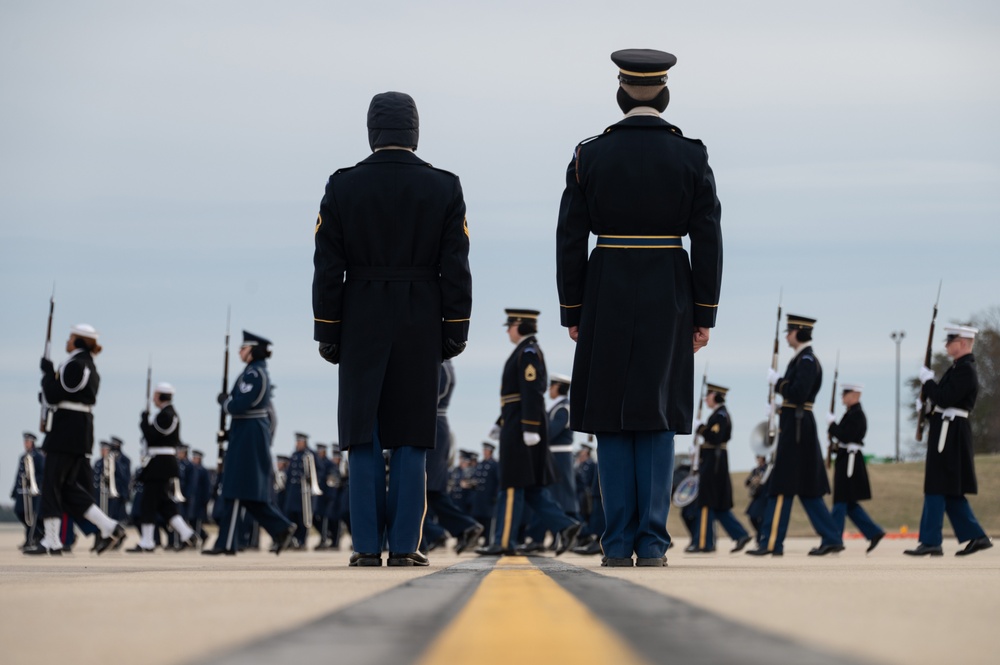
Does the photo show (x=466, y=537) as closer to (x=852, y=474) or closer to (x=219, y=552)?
(x=219, y=552)

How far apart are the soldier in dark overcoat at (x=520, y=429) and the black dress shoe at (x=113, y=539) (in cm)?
345

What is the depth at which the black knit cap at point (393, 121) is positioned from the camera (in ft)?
25.4

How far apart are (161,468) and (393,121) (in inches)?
440

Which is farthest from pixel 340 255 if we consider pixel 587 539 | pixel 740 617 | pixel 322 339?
pixel 587 539

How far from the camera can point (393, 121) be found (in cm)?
775

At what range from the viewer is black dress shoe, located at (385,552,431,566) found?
714 cm

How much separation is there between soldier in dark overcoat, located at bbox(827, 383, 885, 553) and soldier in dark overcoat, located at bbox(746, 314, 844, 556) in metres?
1.63

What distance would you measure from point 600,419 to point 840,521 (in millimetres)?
11993

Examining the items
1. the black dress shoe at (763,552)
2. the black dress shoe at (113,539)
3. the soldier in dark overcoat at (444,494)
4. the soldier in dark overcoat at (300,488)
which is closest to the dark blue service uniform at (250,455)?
the black dress shoe at (113,539)

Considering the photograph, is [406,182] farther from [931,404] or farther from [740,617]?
[931,404]

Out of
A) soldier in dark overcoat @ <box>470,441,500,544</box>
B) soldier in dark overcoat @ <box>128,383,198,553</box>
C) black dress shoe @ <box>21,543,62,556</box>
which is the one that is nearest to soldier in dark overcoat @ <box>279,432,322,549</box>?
soldier in dark overcoat @ <box>470,441,500,544</box>

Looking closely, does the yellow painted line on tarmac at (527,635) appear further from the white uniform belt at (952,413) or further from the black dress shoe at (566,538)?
the black dress shoe at (566,538)

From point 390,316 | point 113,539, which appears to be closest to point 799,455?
point 113,539

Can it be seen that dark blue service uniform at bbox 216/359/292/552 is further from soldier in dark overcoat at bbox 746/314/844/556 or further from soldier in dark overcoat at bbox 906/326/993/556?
soldier in dark overcoat at bbox 906/326/993/556
